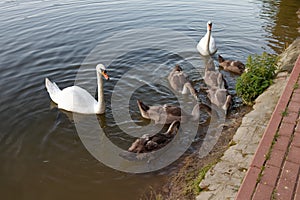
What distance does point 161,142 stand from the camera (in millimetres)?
6445

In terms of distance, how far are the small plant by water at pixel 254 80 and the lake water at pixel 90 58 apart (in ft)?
1.59

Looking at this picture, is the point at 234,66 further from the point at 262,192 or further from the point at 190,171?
the point at 262,192

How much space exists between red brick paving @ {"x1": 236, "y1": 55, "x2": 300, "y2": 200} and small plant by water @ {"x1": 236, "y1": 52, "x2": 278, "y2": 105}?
205 centimetres

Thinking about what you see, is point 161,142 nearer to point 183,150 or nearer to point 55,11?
point 183,150

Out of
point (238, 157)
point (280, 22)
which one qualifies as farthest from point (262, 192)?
point (280, 22)

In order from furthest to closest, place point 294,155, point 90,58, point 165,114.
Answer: point 90,58
point 165,114
point 294,155

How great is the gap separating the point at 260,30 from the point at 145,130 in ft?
27.1

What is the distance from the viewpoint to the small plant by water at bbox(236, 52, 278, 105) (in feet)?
25.0

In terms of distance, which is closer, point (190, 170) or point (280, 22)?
point (190, 170)

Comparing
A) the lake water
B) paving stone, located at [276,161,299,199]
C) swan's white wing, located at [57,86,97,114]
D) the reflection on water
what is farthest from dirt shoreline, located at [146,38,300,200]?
the reflection on water

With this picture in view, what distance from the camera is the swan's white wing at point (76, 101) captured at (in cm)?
756

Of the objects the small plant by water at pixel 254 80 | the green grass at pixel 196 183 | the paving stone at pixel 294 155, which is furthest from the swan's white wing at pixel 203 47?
the paving stone at pixel 294 155

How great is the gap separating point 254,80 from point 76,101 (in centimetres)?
433

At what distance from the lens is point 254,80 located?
303 inches
